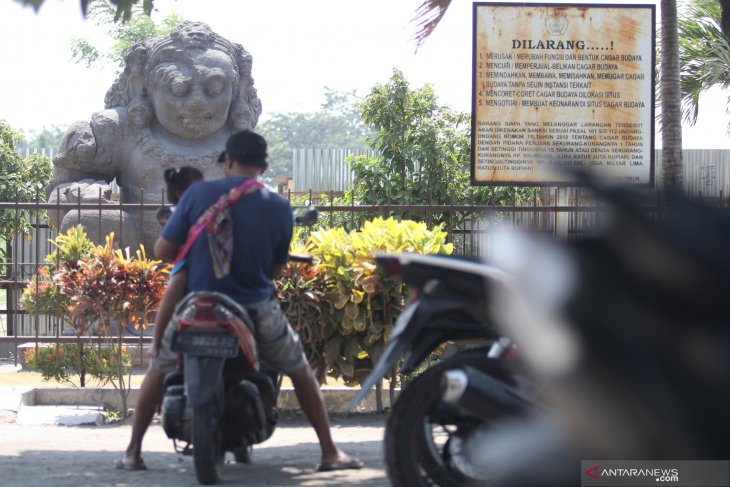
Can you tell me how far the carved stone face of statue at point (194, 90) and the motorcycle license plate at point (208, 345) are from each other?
6.44 meters

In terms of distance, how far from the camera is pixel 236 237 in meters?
4.73

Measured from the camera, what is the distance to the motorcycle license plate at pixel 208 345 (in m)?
4.48

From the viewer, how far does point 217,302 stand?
179 inches

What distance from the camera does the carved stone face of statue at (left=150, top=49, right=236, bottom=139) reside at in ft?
34.8

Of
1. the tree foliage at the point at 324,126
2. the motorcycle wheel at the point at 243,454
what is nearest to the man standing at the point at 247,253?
the motorcycle wheel at the point at 243,454

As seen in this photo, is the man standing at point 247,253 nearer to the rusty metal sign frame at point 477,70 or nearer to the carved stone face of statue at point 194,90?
the rusty metal sign frame at point 477,70

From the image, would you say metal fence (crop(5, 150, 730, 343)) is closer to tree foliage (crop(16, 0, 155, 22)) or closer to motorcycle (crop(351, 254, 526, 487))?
motorcycle (crop(351, 254, 526, 487))

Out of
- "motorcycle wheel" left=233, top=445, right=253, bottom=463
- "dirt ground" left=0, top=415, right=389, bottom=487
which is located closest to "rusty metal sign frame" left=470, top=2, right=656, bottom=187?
"dirt ground" left=0, top=415, right=389, bottom=487

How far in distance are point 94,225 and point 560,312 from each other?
29.1 ft

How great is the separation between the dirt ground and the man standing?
1.61 ft

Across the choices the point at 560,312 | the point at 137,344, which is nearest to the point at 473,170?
the point at 137,344

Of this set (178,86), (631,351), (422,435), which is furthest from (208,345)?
(178,86)

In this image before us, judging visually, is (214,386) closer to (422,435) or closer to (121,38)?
(422,435)

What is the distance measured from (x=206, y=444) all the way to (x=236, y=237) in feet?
3.00
